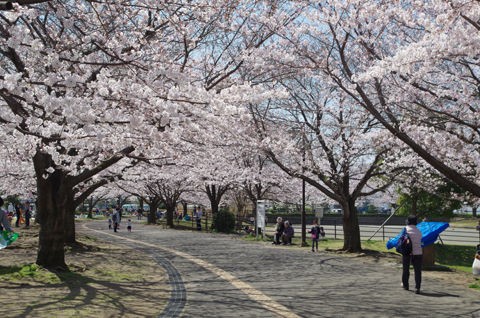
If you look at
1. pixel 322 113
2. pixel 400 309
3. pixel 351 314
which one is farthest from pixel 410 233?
pixel 322 113

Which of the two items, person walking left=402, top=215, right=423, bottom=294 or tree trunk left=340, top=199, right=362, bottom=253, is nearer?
person walking left=402, top=215, right=423, bottom=294

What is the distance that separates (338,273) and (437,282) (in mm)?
2289

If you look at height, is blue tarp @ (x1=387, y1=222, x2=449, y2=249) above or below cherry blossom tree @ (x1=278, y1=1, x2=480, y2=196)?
below

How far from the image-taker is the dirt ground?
714 centimetres

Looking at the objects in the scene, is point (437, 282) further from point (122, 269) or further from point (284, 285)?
point (122, 269)

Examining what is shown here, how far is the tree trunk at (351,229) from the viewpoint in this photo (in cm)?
1797

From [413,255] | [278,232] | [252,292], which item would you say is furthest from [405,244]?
[278,232]

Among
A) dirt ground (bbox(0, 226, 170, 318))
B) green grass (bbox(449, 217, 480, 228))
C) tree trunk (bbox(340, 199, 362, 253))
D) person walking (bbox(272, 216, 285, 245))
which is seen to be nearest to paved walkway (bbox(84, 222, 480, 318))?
dirt ground (bbox(0, 226, 170, 318))

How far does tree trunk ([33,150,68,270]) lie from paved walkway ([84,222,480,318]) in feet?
8.92

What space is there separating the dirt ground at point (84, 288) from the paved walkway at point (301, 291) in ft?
1.52

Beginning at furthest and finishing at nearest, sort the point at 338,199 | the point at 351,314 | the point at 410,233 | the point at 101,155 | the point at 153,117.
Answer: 1. the point at 338,199
2. the point at 101,155
3. the point at 410,233
4. the point at 153,117
5. the point at 351,314

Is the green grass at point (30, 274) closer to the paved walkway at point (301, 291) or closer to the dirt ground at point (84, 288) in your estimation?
the dirt ground at point (84, 288)

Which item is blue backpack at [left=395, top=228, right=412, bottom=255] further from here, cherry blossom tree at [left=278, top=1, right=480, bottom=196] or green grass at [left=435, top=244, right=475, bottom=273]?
green grass at [left=435, top=244, right=475, bottom=273]

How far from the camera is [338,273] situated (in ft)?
38.3
